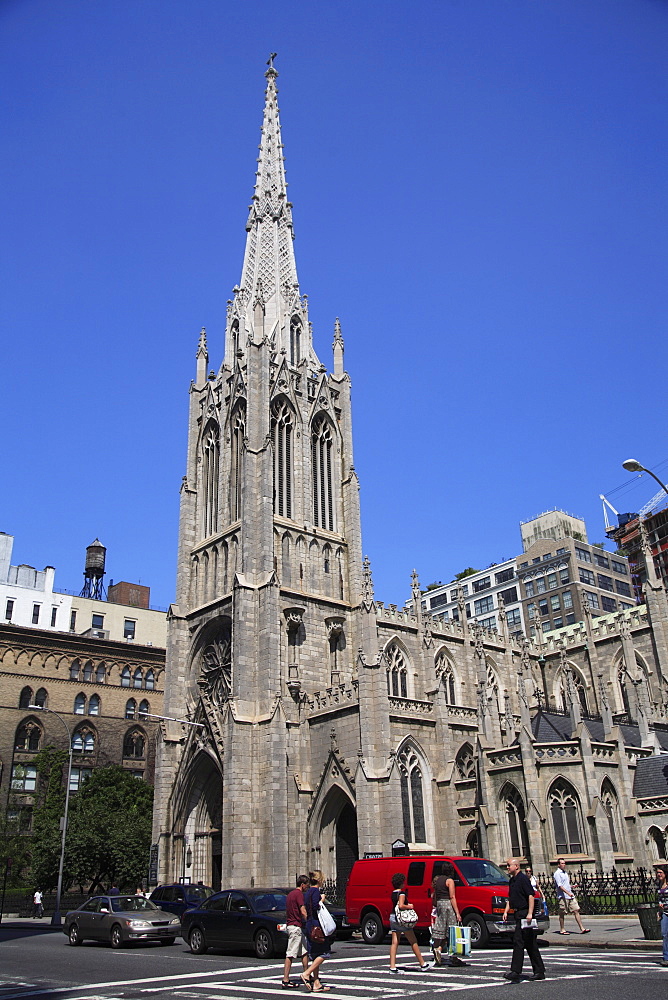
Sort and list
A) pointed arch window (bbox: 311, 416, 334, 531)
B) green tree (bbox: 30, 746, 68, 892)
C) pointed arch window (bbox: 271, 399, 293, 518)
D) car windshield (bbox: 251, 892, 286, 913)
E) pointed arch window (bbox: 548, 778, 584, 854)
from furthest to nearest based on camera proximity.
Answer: pointed arch window (bbox: 311, 416, 334, 531) → pointed arch window (bbox: 271, 399, 293, 518) → green tree (bbox: 30, 746, 68, 892) → pointed arch window (bbox: 548, 778, 584, 854) → car windshield (bbox: 251, 892, 286, 913)

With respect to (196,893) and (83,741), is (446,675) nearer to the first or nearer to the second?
(196,893)

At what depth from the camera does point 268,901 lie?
768 inches

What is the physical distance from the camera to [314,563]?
4509cm

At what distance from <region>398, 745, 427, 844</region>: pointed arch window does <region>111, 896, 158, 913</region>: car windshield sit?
43.3 ft

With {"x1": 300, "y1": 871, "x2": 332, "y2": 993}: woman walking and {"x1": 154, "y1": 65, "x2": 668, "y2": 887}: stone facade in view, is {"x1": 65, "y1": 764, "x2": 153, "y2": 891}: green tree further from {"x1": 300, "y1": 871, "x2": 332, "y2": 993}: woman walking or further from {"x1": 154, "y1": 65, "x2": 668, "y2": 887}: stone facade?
{"x1": 300, "y1": 871, "x2": 332, "y2": 993}: woman walking

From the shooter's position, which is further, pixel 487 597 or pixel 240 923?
pixel 487 597

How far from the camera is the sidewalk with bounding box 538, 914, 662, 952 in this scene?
707 inches

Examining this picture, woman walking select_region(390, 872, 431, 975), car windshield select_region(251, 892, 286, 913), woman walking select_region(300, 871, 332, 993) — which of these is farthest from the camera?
car windshield select_region(251, 892, 286, 913)

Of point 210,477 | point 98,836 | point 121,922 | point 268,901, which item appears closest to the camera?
point 268,901

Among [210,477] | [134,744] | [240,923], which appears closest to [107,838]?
[134,744]

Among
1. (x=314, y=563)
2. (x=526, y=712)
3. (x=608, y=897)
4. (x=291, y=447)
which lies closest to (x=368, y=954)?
(x=608, y=897)

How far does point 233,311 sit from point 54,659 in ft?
88.4

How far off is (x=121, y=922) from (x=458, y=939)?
10239 millimetres

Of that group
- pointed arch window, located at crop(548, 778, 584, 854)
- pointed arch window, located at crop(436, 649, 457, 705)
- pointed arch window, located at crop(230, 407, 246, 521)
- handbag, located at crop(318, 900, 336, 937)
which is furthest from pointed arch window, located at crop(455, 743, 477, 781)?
handbag, located at crop(318, 900, 336, 937)
